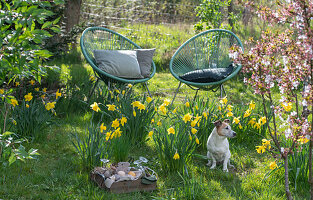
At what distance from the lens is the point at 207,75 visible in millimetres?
4137

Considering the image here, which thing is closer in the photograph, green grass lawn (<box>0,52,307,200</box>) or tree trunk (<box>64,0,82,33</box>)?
green grass lawn (<box>0,52,307,200</box>)

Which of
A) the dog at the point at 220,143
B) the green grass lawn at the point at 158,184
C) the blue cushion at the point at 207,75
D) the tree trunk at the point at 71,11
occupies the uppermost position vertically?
the tree trunk at the point at 71,11

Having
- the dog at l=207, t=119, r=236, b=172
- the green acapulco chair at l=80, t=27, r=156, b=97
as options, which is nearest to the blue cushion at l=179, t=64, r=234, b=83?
the green acapulco chair at l=80, t=27, r=156, b=97

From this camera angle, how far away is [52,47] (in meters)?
4.14

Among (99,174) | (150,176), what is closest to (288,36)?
(150,176)

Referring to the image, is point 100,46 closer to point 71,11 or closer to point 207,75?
point 207,75

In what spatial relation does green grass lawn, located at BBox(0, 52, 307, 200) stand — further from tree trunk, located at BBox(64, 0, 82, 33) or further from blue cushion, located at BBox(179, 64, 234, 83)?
tree trunk, located at BBox(64, 0, 82, 33)

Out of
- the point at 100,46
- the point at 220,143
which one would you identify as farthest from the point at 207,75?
the point at 220,143

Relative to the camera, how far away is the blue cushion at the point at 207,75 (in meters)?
4.09

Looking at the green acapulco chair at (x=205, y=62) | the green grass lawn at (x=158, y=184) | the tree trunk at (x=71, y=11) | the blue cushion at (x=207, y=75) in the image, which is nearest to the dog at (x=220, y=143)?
the green grass lawn at (x=158, y=184)

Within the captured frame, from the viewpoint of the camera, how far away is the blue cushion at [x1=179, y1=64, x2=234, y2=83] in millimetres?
4086

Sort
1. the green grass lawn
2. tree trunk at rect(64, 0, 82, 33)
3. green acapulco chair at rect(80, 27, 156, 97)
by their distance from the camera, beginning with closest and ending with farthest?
the green grass lawn → green acapulco chair at rect(80, 27, 156, 97) → tree trunk at rect(64, 0, 82, 33)

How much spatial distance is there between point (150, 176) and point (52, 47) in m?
2.29

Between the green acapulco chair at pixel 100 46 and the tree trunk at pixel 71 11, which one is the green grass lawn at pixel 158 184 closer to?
the green acapulco chair at pixel 100 46
